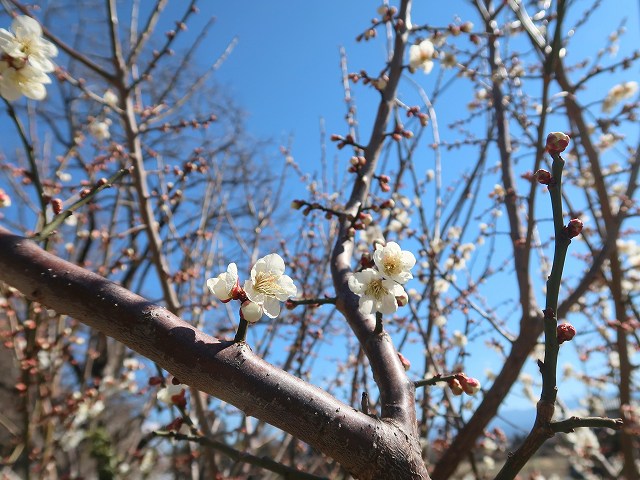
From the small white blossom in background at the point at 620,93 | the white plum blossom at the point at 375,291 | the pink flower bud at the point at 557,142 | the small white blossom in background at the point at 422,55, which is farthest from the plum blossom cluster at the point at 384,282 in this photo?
the small white blossom in background at the point at 620,93

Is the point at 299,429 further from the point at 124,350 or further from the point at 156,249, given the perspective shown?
the point at 124,350

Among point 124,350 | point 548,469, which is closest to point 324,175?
point 124,350

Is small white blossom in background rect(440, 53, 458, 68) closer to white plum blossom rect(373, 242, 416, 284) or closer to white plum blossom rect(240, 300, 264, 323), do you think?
white plum blossom rect(373, 242, 416, 284)

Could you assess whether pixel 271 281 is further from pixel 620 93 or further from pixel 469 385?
pixel 620 93

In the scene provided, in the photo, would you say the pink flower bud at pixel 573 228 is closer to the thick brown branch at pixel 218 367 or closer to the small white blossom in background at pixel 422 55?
the thick brown branch at pixel 218 367

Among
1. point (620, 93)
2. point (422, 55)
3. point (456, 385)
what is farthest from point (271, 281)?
point (620, 93)

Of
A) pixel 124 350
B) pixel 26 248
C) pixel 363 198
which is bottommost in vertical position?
pixel 124 350

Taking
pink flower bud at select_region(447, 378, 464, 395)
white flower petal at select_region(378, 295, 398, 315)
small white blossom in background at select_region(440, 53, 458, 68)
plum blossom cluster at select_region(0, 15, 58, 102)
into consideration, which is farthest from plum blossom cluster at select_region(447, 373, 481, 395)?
small white blossom in background at select_region(440, 53, 458, 68)
